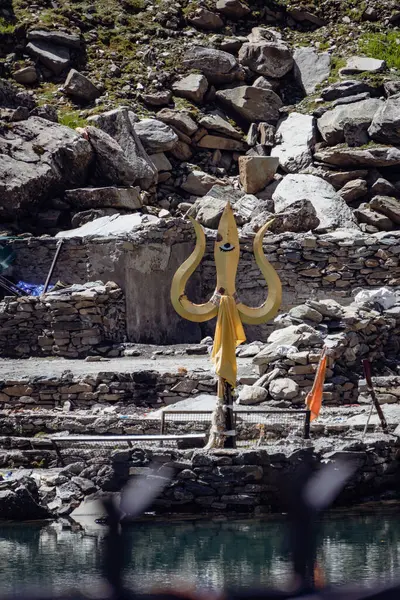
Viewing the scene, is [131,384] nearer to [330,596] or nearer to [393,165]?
[330,596]

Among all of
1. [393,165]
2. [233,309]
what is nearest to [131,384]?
[233,309]

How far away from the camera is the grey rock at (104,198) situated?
25.5 metres

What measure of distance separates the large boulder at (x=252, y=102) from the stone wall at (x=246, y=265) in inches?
316

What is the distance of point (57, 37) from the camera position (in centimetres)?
3262

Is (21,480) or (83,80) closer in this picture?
(21,480)

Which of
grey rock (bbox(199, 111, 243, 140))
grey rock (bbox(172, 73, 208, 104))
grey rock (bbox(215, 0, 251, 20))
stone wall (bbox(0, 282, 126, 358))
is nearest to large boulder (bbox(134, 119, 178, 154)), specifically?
grey rock (bbox(199, 111, 243, 140))

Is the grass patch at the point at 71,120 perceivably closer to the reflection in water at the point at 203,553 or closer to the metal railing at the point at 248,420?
the metal railing at the point at 248,420

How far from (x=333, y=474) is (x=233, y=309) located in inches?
99.9

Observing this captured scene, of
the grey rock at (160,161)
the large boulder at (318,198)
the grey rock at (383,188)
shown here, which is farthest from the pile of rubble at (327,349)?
the grey rock at (160,161)

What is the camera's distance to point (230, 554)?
42.0 ft

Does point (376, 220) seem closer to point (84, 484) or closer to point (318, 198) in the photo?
point (318, 198)

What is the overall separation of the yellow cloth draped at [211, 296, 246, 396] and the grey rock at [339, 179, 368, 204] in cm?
1225

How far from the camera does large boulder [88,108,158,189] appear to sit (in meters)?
26.7

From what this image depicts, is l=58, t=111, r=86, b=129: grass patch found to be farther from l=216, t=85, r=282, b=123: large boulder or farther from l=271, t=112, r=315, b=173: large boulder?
l=271, t=112, r=315, b=173: large boulder
